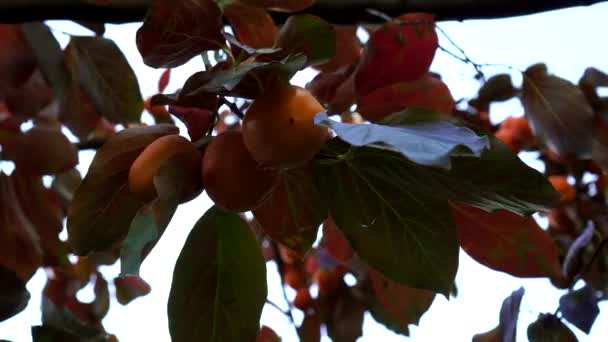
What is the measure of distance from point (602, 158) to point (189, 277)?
58cm

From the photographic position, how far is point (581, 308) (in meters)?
0.82

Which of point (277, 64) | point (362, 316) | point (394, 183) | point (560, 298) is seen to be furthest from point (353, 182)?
point (362, 316)

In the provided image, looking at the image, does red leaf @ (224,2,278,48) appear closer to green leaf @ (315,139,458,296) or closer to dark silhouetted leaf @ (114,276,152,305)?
green leaf @ (315,139,458,296)

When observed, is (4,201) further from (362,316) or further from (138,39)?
(362,316)

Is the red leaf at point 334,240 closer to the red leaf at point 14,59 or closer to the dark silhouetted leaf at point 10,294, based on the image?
the dark silhouetted leaf at point 10,294

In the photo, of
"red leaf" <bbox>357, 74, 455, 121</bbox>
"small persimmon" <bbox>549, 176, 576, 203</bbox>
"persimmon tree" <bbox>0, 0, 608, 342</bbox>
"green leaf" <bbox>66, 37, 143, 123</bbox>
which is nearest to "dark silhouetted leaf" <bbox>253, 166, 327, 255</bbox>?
"persimmon tree" <bbox>0, 0, 608, 342</bbox>

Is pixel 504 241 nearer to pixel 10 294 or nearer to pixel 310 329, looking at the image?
pixel 10 294

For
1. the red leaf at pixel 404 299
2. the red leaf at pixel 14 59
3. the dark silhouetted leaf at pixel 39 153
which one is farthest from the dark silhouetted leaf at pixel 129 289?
the red leaf at pixel 404 299

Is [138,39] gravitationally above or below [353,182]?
above

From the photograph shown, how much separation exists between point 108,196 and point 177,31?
5.8 inches

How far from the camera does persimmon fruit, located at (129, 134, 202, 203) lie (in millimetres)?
497

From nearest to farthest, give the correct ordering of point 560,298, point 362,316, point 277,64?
point 277,64 < point 560,298 < point 362,316

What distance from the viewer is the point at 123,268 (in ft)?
1.51

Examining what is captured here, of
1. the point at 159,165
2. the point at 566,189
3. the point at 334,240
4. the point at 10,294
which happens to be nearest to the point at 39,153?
the point at 10,294
